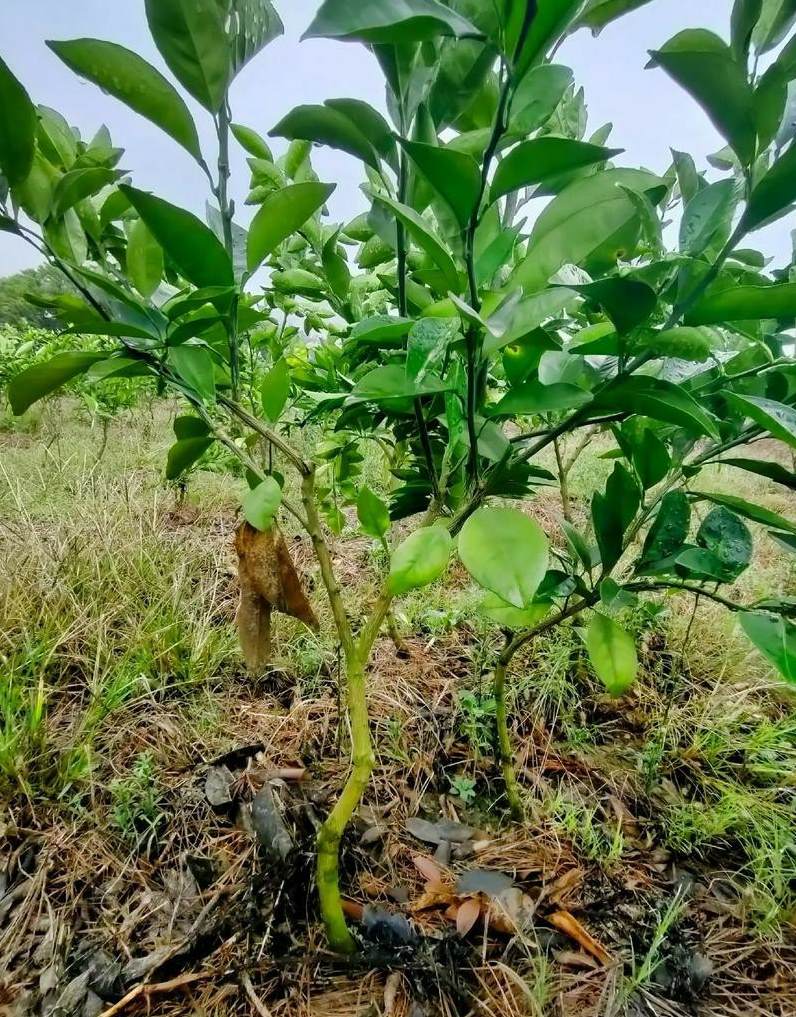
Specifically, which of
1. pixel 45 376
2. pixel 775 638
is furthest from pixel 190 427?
pixel 775 638

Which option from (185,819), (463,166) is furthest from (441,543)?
(185,819)

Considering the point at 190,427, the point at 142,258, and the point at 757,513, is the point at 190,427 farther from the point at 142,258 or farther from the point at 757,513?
the point at 757,513

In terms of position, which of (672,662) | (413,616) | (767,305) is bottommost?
(672,662)

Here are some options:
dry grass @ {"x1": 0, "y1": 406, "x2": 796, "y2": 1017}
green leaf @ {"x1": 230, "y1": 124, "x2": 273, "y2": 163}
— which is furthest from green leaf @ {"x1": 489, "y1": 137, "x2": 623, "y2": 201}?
dry grass @ {"x1": 0, "y1": 406, "x2": 796, "y2": 1017}

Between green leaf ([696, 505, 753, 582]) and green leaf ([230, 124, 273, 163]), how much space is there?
657mm

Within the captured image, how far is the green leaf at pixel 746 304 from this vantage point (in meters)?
0.34

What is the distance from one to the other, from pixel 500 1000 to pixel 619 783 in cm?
45

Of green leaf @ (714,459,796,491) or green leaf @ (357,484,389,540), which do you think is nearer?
green leaf @ (714,459,796,491)

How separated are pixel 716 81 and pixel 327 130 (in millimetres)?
247

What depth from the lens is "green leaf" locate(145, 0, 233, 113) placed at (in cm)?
34

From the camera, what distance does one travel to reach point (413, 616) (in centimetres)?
134

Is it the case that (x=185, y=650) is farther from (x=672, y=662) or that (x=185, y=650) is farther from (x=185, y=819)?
(x=672, y=662)

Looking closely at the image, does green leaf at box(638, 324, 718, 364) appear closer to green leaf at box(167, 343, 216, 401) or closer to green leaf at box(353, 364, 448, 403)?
green leaf at box(353, 364, 448, 403)

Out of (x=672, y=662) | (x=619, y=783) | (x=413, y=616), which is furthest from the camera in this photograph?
(x=413, y=616)
